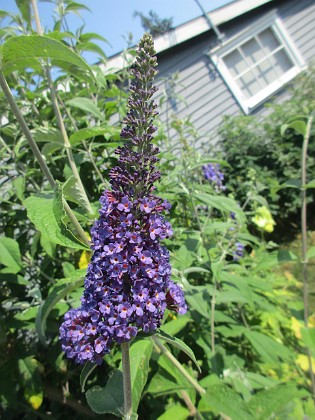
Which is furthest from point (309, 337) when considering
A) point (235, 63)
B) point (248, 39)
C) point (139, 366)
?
point (248, 39)

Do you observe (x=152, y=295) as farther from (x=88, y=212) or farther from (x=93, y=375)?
(x=93, y=375)

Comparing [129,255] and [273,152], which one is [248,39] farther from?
[129,255]

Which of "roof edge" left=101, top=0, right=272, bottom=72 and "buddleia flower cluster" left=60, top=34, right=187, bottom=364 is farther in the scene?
"roof edge" left=101, top=0, right=272, bottom=72

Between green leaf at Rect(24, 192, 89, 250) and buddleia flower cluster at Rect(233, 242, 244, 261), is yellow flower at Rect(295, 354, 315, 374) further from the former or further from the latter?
green leaf at Rect(24, 192, 89, 250)

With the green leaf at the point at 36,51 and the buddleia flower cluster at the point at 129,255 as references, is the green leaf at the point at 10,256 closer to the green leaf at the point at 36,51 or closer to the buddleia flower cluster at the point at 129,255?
the buddleia flower cluster at the point at 129,255

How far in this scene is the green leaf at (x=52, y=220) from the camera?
2.85 feet

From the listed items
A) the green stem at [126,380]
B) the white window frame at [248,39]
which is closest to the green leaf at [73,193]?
the green stem at [126,380]

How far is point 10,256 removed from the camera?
185 cm

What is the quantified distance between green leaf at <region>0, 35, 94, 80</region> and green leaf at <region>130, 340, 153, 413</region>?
1061 millimetres

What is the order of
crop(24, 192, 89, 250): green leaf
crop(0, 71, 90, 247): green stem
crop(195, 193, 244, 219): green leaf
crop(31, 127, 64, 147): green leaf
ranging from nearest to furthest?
crop(24, 192, 89, 250): green leaf
crop(0, 71, 90, 247): green stem
crop(31, 127, 64, 147): green leaf
crop(195, 193, 244, 219): green leaf

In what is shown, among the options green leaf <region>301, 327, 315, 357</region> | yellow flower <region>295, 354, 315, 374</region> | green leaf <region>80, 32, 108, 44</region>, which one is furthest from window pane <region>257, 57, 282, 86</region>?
green leaf <region>301, 327, 315, 357</region>

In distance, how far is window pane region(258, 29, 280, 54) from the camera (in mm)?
9203

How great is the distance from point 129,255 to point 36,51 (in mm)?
639

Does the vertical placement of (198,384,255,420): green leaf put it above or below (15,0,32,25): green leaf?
below
